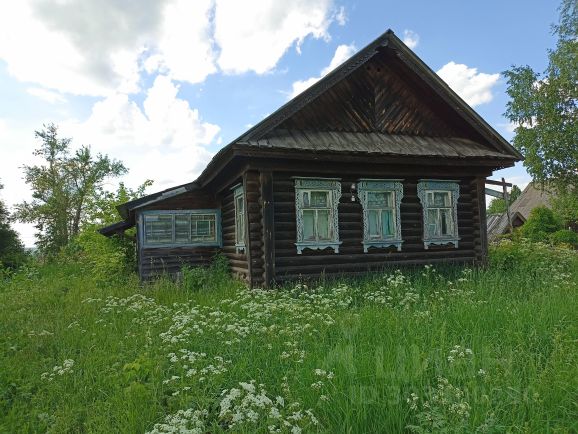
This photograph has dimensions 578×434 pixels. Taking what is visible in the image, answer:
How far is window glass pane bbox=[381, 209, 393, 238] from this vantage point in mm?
9789

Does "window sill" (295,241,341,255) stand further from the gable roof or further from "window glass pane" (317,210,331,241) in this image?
the gable roof

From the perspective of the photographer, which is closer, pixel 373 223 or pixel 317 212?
pixel 317 212

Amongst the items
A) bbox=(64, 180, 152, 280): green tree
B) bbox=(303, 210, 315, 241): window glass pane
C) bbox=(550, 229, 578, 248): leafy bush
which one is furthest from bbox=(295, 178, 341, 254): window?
bbox=(550, 229, 578, 248): leafy bush

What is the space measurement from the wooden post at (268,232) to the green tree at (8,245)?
49.1 ft

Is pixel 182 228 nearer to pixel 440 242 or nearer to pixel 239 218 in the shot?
pixel 239 218

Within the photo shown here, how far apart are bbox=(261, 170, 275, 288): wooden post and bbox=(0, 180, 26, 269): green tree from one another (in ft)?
49.1

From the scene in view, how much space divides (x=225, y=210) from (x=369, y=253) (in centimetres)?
464

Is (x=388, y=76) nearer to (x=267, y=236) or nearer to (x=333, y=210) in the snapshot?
(x=333, y=210)

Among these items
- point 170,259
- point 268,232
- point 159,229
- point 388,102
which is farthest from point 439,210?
point 159,229

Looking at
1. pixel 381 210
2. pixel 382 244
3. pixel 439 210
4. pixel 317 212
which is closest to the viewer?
pixel 317 212

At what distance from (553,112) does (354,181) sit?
18274 mm

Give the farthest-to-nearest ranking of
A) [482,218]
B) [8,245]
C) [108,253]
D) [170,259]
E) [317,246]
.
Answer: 1. [8,245]
2. [108,253]
3. [170,259]
4. [482,218]
5. [317,246]

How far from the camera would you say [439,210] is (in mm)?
10438

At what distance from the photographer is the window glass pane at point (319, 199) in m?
9.18
